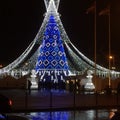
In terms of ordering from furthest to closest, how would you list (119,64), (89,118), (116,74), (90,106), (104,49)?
(119,64)
(104,49)
(116,74)
(90,106)
(89,118)

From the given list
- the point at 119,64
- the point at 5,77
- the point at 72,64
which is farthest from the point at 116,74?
the point at 119,64

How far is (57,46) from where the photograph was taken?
62.0m

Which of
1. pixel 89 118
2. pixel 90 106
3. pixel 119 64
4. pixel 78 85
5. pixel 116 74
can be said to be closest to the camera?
pixel 89 118

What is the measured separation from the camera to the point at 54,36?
61.5 m

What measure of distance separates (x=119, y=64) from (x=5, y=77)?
61.2 meters

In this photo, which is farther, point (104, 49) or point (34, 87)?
point (104, 49)

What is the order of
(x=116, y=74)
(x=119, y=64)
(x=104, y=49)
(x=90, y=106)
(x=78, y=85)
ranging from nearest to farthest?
(x=90, y=106), (x=78, y=85), (x=116, y=74), (x=104, y=49), (x=119, y=64)

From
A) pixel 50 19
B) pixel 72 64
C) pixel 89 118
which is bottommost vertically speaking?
pixel 89 118

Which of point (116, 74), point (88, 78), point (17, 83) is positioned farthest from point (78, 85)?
point (116, 74)

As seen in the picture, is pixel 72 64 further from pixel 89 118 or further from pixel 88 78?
pixel 89 118

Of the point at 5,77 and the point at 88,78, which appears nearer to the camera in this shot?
the point at 88,78

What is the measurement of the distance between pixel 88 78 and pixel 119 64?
229 feet

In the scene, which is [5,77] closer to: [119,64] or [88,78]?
[88,78]

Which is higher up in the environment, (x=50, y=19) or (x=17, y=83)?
(x=50, y=19)
